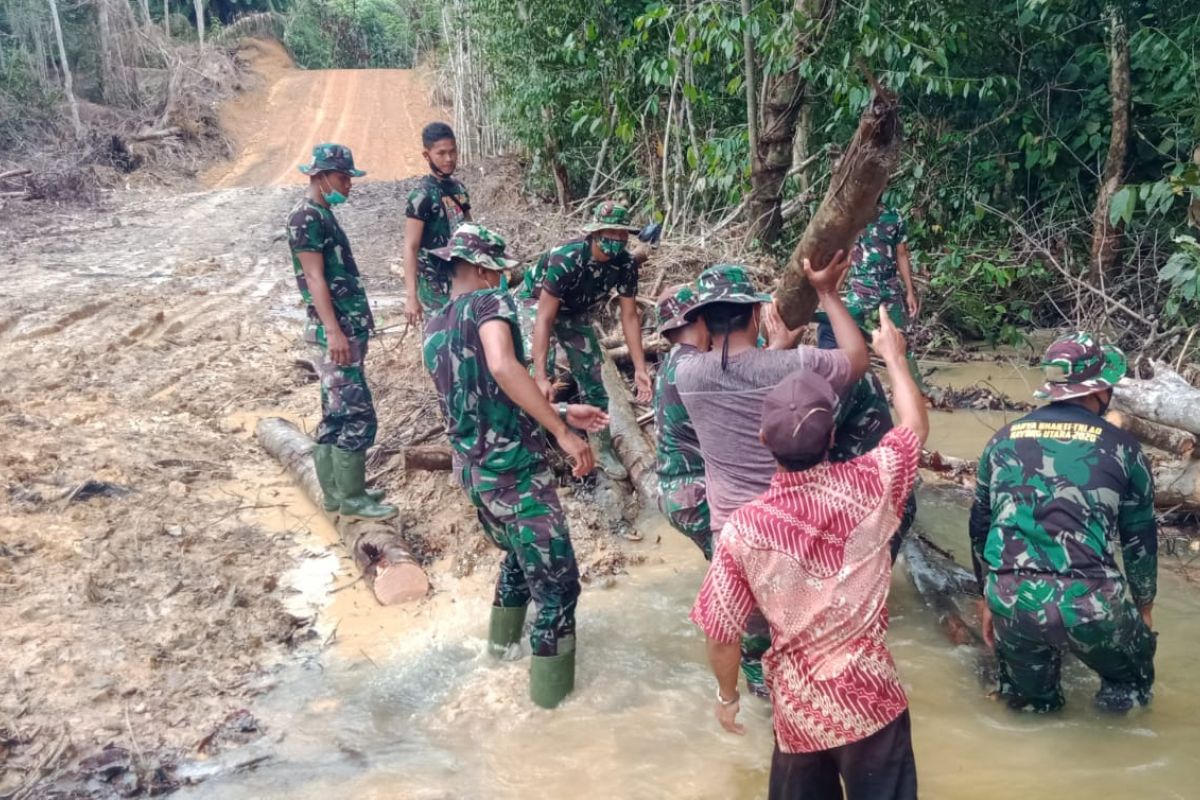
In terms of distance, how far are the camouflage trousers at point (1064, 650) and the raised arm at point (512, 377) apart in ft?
5.62

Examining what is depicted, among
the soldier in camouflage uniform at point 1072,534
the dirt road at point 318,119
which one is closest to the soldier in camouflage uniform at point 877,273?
the soldier in camouflage uniform at point 1072,534

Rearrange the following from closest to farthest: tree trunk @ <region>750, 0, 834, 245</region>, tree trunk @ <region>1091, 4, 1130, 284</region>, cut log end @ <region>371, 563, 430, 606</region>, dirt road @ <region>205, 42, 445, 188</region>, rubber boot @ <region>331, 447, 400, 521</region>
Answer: cut log end @ <region>371, 563, 430, 606</region>
rubber boot @ <region>331, 447, 400, 521</region>
tree trunk @ <region>750, 0, 834, 245</region>
tree trunk @ <region>1091, 4, 1130, 284</region>
dirt road @ <region>205, 42, 445, 188</region>

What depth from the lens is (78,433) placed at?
6508 millimetres

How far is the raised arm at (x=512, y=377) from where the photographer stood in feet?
10.8

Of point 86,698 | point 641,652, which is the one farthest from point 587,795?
point 86,698

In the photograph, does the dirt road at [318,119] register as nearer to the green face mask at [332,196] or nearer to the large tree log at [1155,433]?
the green face mask at [332,196]

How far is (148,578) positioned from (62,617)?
1.57 ft

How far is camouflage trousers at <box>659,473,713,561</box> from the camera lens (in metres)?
3.67

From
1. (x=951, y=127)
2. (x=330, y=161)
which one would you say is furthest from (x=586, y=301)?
(x=951, y=127)

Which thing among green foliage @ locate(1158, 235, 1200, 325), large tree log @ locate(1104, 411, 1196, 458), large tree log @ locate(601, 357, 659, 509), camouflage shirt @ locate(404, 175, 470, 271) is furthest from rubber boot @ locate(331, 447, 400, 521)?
green foliage @ locate(1158, 235, 1200, 325)

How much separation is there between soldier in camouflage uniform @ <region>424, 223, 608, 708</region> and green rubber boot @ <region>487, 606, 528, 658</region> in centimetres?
34

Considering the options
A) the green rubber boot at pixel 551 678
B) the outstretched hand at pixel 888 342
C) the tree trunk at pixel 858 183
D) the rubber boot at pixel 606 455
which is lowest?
the rubber boot at pixel 606 455

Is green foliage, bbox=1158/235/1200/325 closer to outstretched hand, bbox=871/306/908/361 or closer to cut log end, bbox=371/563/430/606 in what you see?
outstretched hand, bbox=871/306/908/361

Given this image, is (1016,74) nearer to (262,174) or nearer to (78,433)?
(78,433)
